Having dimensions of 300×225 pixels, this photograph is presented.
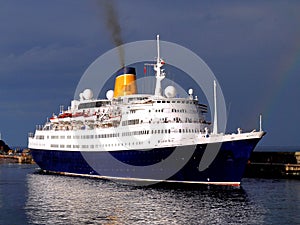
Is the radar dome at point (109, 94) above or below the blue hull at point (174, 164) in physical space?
above

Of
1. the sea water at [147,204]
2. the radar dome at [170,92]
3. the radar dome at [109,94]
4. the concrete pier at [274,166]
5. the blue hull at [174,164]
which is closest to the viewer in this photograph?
the sea water at [147,204]

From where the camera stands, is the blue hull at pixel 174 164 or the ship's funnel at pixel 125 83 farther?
the ship's funnel at pixel 125 83

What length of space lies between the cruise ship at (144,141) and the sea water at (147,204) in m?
2.13

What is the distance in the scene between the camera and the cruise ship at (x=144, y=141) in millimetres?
49281

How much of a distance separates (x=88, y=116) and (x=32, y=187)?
14.4m

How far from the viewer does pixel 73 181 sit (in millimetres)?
60969

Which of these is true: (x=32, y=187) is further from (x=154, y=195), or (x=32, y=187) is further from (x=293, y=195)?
(x=293, y=195)

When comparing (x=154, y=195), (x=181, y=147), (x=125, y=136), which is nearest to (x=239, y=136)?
(x=181, y=147)

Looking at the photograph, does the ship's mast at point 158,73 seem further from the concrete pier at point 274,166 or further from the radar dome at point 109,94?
the concrete pier at point 274,166

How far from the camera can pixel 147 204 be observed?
42.5 metres

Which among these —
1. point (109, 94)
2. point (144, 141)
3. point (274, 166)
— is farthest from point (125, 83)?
point (274, 166)

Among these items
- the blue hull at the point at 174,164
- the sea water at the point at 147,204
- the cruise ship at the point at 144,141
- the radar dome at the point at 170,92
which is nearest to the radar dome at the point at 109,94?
the cruise ship at the point at 144,141

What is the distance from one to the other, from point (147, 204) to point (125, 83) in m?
26.4

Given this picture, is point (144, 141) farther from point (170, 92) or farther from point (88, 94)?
point (88, 94)
